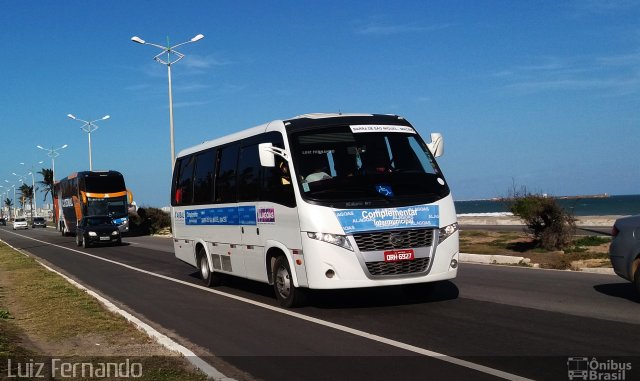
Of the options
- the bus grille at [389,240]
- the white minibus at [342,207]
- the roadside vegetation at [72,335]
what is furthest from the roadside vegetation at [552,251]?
the roadside vegetation at [72,335]

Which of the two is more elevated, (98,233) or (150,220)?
(150,220)

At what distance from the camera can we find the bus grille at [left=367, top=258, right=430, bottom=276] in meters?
9.74

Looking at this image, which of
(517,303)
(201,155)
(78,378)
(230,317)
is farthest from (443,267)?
(201,155)

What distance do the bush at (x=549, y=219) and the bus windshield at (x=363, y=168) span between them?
37.5 ft

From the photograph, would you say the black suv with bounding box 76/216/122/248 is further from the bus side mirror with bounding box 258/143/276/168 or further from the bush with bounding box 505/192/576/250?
the bus side mirror with bounding box 258/143/276/168

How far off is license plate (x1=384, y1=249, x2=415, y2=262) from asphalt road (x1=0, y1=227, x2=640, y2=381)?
32.5 inches

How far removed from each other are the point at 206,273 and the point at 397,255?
6.31m

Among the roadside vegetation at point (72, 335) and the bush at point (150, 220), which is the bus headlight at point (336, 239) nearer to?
the roadside vegetation at point (72, 335)

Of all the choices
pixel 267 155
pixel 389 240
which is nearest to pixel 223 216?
pixel 267 155

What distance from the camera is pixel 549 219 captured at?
21438 millimetres

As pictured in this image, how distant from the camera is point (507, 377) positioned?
6191 millimetres

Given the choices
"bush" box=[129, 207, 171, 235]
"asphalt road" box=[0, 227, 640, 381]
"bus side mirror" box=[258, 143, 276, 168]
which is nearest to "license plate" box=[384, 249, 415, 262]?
"asphalt road" box=[0, 227, 640, 381]

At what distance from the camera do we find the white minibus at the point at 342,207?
9734mm

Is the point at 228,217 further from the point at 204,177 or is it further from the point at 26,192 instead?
the point at 26,192
